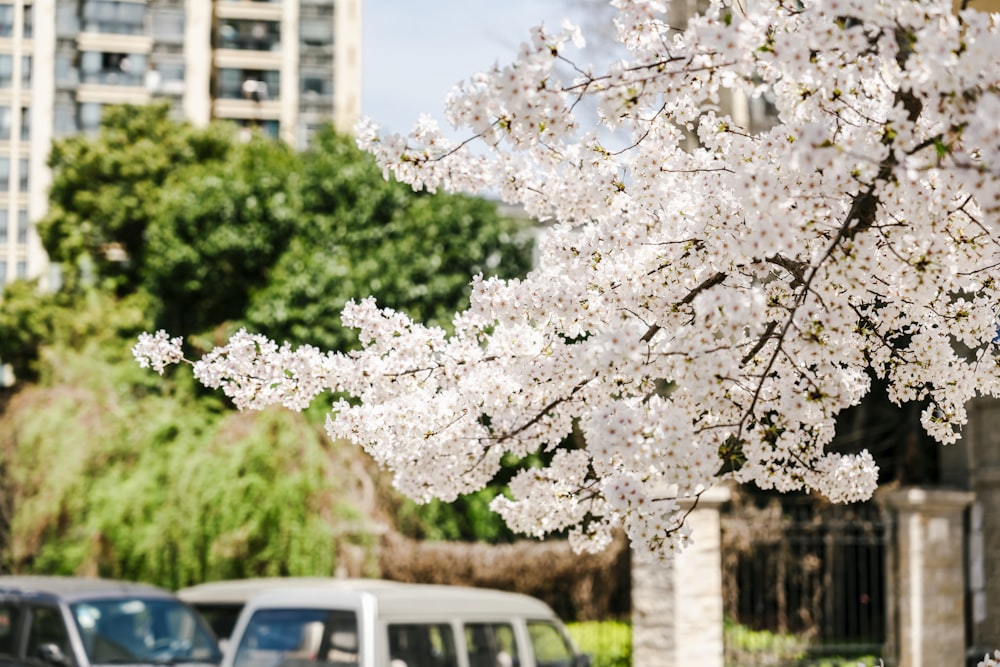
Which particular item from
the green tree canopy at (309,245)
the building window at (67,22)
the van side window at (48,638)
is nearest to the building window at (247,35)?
the building window at (67,22)

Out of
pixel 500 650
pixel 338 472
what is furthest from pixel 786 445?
pixel 338 472

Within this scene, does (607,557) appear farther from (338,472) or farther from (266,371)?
(266,371)

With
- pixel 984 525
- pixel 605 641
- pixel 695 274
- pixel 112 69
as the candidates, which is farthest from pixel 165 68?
pixel 695 274

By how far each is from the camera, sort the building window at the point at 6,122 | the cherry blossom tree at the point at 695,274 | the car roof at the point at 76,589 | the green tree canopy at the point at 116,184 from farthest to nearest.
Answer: the building window at the point at 6,122 < the green tree canopy at the point at 116,184 < the car roof at the point at 76,589 < the cherry blossom tree at the point at 695,274

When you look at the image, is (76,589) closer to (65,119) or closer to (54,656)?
(54,656)

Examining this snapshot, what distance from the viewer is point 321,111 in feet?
166

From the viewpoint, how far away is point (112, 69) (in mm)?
48594

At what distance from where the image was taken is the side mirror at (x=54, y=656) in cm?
1015

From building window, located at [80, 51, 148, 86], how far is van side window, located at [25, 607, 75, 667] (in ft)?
134

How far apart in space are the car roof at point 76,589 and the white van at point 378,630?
95.4 inches

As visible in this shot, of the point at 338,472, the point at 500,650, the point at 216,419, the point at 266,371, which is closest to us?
the point at 266,371

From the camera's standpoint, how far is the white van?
8.17 metres

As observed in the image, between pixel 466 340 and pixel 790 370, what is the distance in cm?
132

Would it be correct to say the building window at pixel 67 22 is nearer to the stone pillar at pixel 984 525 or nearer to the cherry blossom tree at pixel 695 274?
the stone pillar at pixel 984 525
